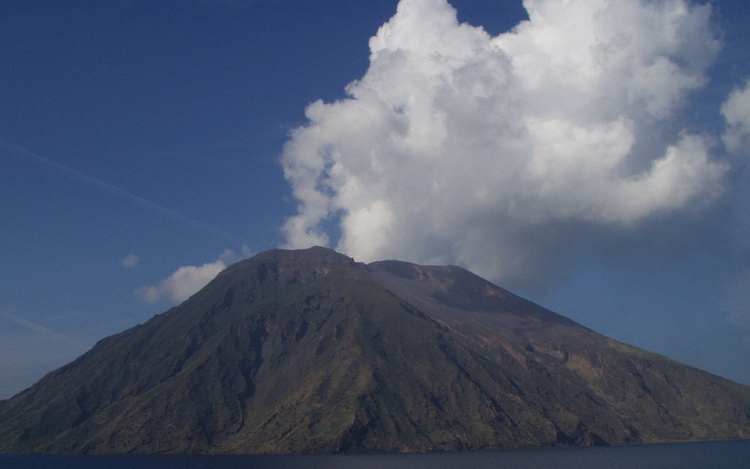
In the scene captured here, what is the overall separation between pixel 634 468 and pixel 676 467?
473 inches

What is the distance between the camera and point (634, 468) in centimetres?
19925

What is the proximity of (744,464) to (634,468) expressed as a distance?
3267 cm

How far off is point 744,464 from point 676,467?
20965 millimetres

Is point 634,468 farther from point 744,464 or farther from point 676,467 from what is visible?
point 744,464

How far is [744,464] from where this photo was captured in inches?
7746

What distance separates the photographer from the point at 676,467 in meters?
196

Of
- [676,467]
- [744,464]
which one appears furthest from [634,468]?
[744,464]
